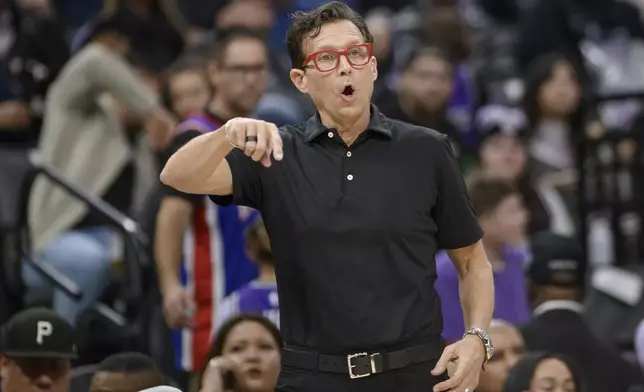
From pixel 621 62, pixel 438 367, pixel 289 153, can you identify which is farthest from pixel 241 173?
pixel 621 62

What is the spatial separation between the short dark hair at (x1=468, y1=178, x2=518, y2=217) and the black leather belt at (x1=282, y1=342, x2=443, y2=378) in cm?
452

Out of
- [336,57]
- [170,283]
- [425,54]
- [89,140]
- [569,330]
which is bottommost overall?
[569,330]

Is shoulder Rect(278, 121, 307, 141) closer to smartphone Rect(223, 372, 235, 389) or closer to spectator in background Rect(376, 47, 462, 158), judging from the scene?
smartphone Rect(223, 372, 235, 389)

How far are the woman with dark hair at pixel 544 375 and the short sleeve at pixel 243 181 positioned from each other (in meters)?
2.23

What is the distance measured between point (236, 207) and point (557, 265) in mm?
1738

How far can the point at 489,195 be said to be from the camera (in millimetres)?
9531

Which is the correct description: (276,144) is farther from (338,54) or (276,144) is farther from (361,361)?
(361,361)

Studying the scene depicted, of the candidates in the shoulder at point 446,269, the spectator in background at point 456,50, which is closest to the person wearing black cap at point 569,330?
the shoulder at point 446,269

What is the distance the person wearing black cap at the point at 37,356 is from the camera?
23.0 ft

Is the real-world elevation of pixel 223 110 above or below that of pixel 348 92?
above

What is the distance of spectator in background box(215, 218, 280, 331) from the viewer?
26.0 feet

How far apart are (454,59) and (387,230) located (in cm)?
840

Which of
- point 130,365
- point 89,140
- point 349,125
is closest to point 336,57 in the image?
point 349,125

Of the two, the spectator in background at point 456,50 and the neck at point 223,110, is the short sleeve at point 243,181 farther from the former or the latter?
the spectator in background at point 456,50
